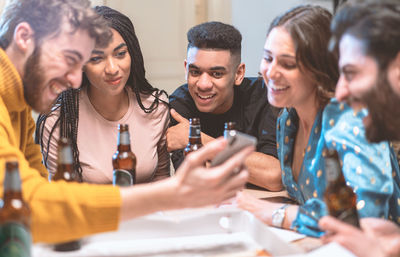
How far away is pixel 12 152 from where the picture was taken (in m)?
1.06

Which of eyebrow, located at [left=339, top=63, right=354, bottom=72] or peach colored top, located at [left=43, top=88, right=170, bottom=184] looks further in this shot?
peach colored top, located at [left=43, top=88, right=170, bottom=184]

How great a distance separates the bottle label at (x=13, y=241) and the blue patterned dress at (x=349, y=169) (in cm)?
68

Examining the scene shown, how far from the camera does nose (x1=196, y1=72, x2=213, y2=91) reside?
206 centimetres

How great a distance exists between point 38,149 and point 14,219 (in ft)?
2.73

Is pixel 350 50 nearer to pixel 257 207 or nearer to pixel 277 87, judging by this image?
pixel 277 87

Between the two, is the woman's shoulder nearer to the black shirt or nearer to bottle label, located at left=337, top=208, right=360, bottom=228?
bottle label, located at left=337, top=208, right=360, bottom=228

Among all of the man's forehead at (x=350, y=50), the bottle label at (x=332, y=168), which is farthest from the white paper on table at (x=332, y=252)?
the man's forehead at (x=350, y=50)

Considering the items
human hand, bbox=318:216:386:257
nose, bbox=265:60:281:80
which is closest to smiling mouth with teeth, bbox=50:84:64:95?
nose, bbox=265:60:281:80

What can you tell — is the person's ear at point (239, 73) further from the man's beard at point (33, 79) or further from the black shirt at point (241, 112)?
the man's beard at point (33, 79)

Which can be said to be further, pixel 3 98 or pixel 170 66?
pixel 170 66

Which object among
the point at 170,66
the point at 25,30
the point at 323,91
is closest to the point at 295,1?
the point at 170,66

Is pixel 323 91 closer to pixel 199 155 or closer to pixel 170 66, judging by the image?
pixel 199 155

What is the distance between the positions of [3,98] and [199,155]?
70cm

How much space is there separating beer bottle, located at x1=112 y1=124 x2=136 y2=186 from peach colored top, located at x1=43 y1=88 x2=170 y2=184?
0.42m
